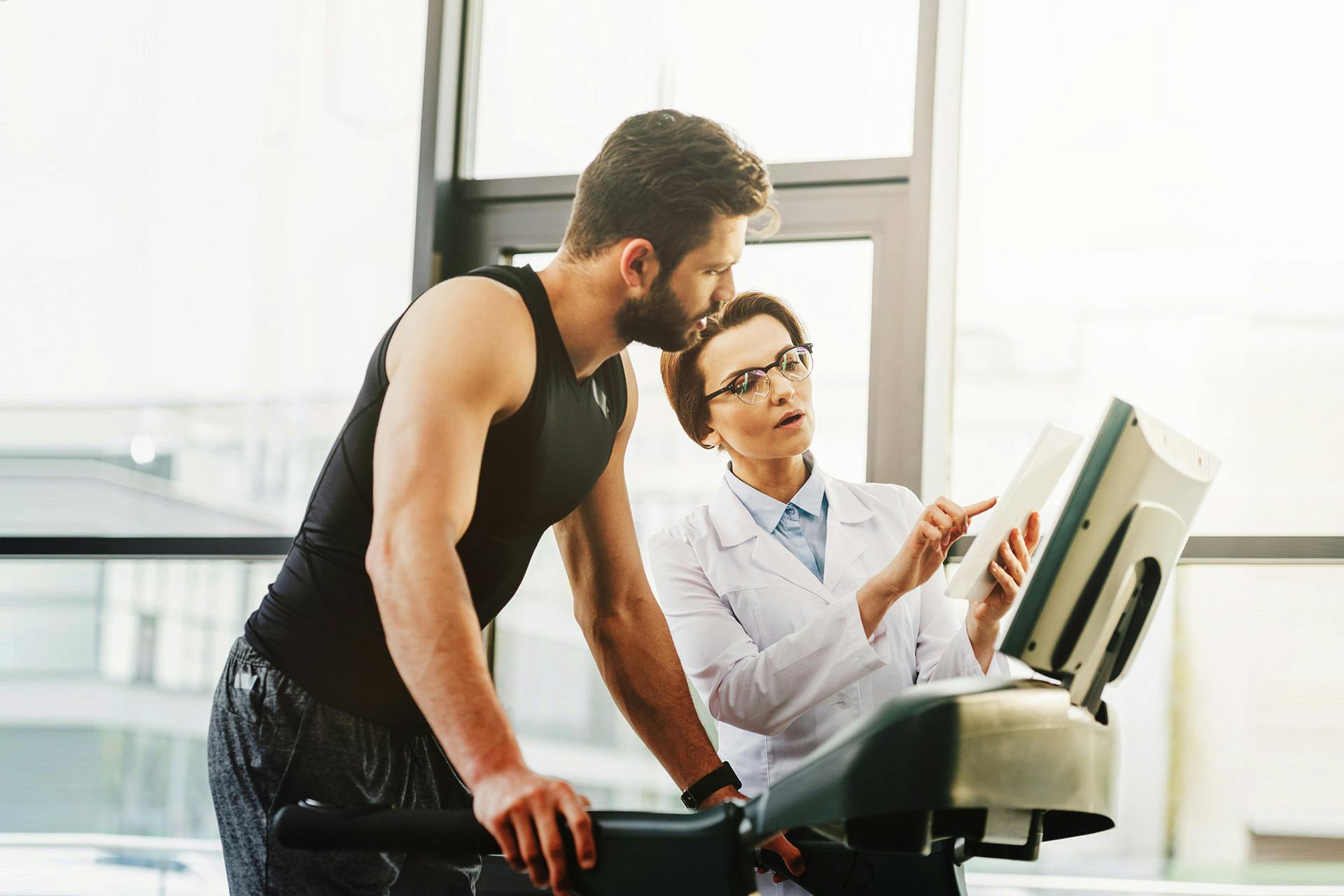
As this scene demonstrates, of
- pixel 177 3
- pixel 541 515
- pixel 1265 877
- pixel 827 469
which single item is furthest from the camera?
pixel 177 3

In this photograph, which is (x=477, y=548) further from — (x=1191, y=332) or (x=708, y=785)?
(x=1191, y=332)

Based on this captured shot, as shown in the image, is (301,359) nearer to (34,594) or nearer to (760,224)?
(34,594)

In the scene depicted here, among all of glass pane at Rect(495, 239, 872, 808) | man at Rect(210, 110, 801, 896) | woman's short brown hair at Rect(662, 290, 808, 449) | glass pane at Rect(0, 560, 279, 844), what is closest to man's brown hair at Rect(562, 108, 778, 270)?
man at Rect(210, 110, 801, 896)

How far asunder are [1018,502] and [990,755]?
2.01ft

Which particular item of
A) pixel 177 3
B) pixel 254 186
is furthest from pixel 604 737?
Result: pixel 177 3

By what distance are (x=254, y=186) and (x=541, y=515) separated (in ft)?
5.00

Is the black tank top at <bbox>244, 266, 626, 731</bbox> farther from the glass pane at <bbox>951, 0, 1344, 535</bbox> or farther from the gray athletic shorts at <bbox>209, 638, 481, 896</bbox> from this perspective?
the glass pane at <bbox>951, 0, 1344, 535</bbox>

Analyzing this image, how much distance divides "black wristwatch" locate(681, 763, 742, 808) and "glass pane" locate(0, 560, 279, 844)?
50.4 inches

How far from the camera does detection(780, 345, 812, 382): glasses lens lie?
2.14 meters

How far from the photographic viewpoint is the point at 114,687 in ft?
8.56

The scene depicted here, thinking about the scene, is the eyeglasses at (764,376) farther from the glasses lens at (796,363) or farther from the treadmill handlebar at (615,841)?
the treadmill handlebar at (615,841)

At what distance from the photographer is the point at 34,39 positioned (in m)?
2.83

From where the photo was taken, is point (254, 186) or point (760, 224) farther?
point (254, 186)

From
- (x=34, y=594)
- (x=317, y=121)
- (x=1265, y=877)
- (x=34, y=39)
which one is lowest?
(x=1265, y=877)
